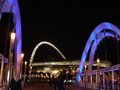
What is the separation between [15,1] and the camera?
1280 inches

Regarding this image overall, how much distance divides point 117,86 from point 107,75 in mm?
14185

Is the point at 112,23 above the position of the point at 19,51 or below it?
above

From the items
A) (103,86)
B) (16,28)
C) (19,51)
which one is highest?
(16,28)

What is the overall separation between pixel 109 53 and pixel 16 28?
43726 millimetres

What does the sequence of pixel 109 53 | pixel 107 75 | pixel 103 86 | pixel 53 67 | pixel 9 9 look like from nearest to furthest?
pixel 9 9
pixel 103 86
pixel 107 75
pixel 109 53
pixel 53 67

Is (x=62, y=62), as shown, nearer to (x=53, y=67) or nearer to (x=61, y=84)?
(x=53, y=67)

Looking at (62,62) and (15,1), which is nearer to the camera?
(15,1)

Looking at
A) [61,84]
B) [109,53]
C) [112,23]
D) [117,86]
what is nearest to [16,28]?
[112,23]

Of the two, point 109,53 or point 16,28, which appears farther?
point 109,53

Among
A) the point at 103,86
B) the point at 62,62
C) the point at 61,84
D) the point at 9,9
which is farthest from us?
the point at 62,62

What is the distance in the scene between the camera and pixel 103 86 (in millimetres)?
34594

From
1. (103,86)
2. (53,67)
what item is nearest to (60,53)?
(53,67)

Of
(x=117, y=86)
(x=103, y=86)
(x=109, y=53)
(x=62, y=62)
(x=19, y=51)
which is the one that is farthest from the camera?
(x=62, y=62)

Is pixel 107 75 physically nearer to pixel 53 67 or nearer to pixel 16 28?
pixel 16 28
